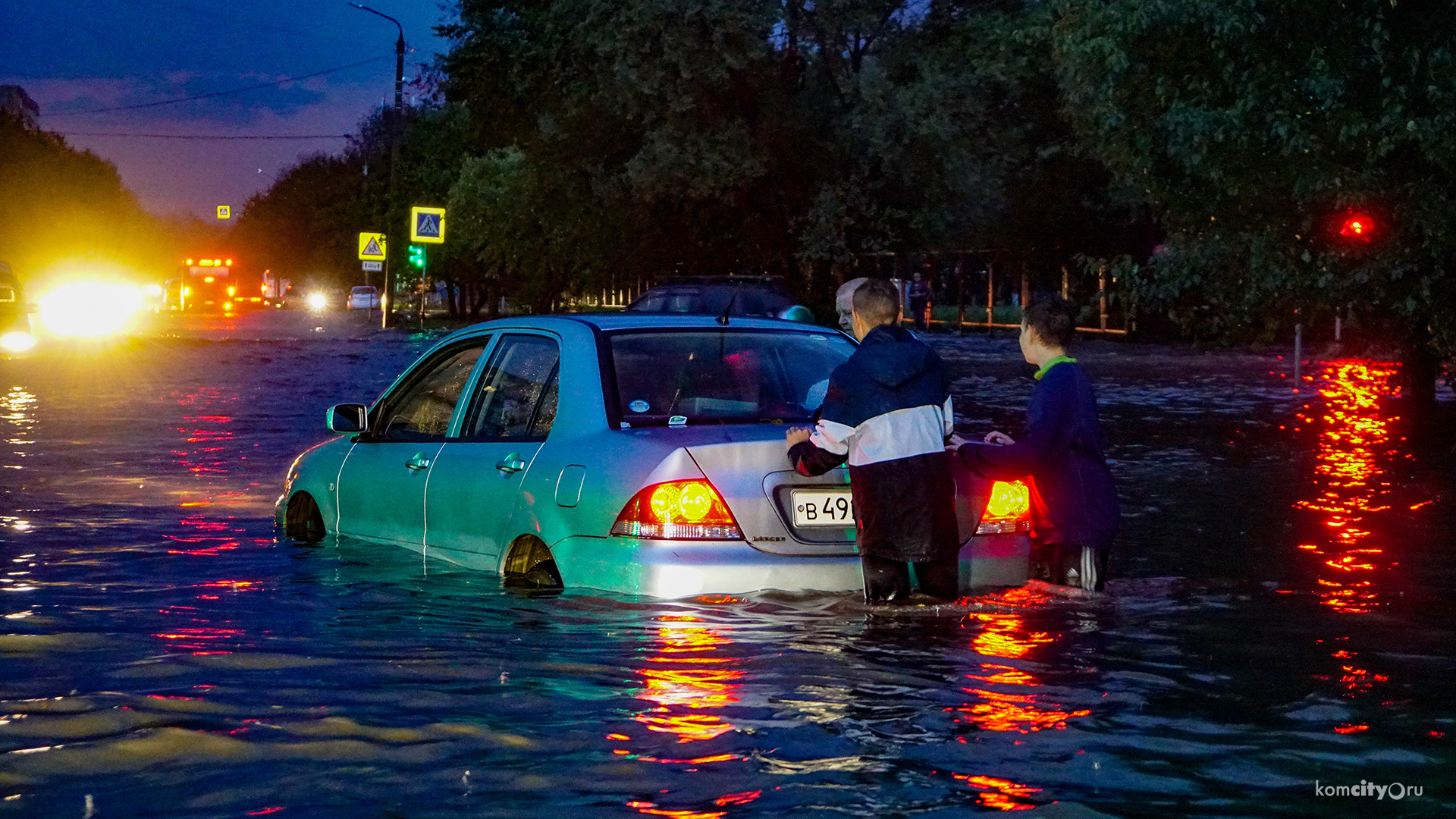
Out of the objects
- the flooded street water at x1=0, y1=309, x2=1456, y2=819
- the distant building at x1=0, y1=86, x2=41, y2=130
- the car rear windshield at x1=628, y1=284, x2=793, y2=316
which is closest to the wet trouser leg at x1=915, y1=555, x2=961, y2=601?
the flooded street water at x1=0, y1=309, x2=1456, y2=819

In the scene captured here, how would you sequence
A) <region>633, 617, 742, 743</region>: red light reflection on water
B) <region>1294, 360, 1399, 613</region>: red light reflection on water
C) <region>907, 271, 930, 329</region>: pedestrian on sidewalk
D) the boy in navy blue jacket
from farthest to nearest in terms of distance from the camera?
<region>907, 271, 930, 329</region>: pedestrian on sidewalk < <region>1294, 360, 1399, 613</region>: red light reflection on water < the boy in navy blue jacket < <region>633, 617, 742, 743</region>: red light reflection on water

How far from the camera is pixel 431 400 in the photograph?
899 cm

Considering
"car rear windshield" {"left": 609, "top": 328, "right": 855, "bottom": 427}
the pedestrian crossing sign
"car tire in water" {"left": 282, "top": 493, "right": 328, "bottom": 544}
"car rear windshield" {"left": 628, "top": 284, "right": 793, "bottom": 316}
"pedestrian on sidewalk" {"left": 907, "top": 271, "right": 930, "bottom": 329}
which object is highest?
the pedestrian crossing sign

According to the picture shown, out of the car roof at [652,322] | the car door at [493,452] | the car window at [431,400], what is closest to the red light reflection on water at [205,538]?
the car window at [431,400]

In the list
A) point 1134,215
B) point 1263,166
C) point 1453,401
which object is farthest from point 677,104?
point 1263,166

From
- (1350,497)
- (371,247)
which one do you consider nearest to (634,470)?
(1350,497)

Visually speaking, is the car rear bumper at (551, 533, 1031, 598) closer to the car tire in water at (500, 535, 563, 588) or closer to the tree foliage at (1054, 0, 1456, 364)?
the car tire in water at (500, 535, 563, 588)

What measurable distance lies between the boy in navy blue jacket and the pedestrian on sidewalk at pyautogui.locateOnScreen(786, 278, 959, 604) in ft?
1.33

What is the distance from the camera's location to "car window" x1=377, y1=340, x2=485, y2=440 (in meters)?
8.77

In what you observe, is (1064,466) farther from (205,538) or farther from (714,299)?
(714,299)

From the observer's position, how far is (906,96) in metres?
42.5

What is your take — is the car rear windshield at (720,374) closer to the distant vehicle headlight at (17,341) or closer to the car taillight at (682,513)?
the car taillight at (682,513)

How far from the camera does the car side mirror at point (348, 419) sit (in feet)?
29.6

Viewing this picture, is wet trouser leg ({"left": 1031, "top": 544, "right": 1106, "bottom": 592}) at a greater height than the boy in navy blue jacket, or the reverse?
the boy in navy blue jacket
